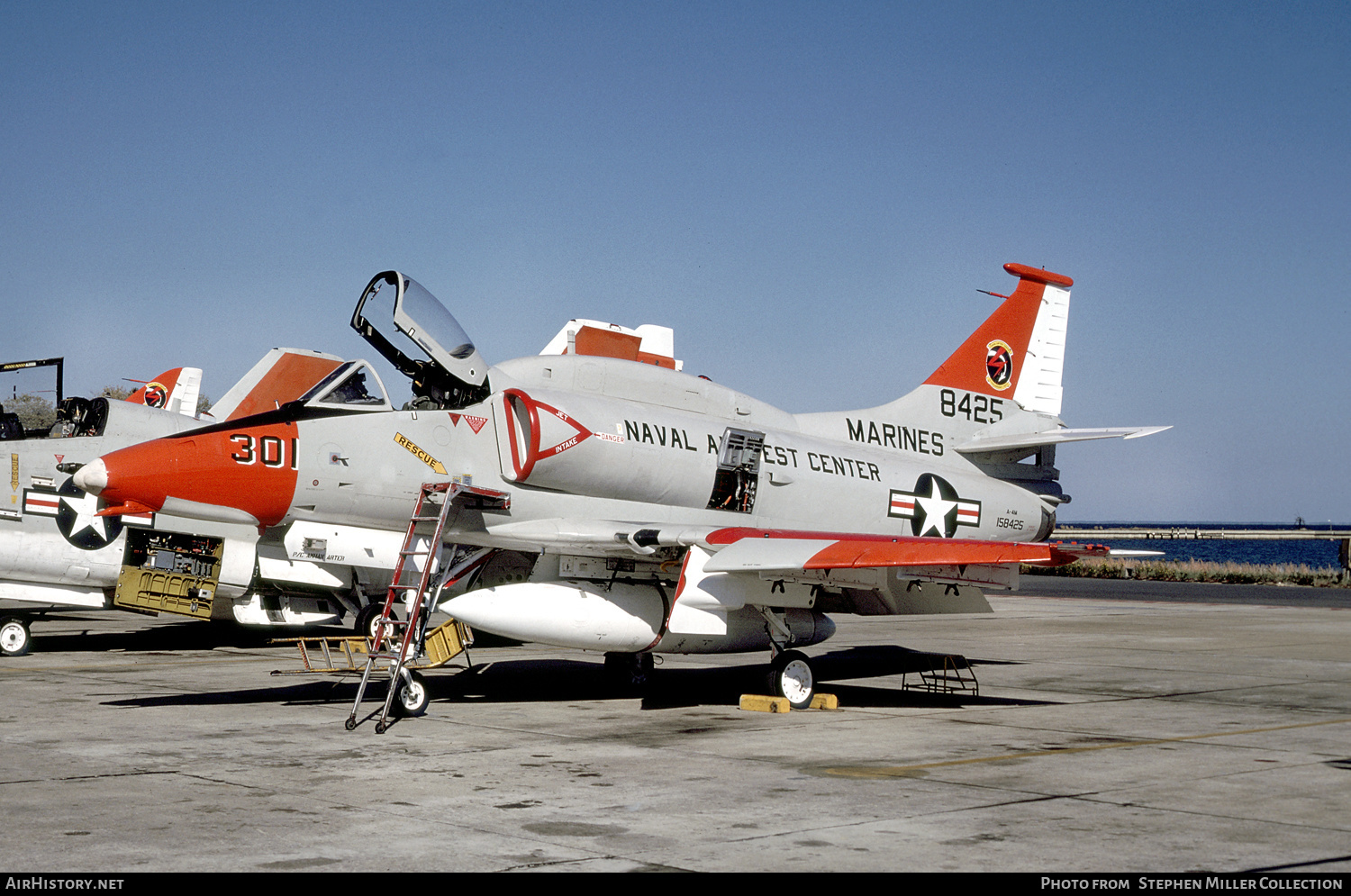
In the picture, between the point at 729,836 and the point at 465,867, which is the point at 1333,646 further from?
the point at 465,867

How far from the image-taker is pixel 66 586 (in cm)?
1627

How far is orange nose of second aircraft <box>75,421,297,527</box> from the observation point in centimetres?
1041

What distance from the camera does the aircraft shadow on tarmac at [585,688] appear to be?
12.5 m

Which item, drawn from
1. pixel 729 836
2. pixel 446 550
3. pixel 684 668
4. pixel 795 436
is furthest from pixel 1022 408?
pixel 729 836

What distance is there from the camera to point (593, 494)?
12289 mm

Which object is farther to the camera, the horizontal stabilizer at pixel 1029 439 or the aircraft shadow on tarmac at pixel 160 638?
the aircraft shadow on tarmac at pixel 160 638

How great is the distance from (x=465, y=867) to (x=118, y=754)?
4.36 metres

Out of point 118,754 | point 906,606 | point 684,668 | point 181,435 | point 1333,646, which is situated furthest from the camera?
point 1333,646

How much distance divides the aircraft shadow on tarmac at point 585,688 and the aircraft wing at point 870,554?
75.0 inches

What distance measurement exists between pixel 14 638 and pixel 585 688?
8.37 m

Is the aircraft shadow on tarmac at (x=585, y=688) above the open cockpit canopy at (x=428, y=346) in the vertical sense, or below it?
below

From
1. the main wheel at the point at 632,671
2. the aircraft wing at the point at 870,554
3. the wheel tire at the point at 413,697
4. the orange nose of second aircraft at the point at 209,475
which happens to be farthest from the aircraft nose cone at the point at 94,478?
the main wheel at the point at 632,671

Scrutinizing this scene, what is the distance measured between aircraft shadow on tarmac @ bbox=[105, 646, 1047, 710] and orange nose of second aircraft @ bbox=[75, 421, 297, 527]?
220 cm

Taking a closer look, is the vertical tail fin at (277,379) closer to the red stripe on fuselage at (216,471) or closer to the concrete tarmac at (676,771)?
the concrete tarmac at (676,771)
